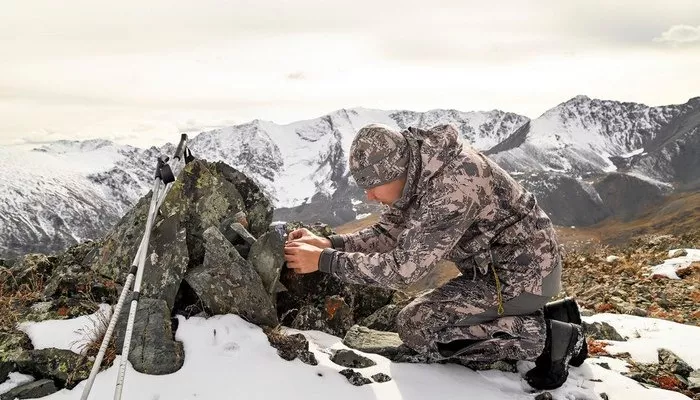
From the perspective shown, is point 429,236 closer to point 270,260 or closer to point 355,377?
point 355,377

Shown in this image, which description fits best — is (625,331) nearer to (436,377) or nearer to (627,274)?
(436,377)

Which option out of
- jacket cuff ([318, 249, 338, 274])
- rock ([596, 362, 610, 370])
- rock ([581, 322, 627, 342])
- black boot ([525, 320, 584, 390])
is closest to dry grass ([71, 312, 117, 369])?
jacket cuff ([318, 249, 338, 274])

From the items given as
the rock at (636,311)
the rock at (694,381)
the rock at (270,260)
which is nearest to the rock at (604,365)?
the rock at (694,381)

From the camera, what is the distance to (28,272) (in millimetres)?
8172

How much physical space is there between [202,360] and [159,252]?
1.89m

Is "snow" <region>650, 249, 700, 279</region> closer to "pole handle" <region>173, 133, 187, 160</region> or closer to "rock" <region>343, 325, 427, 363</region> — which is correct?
"rock" <region>343, 325, 427, 363</region>

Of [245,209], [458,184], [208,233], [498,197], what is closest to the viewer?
[458,184]

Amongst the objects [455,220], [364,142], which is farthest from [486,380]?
[364,142]

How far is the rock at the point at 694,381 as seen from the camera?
7.09 meters

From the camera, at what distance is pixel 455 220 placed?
6027 millimetres

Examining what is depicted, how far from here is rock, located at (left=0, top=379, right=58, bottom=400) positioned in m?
5.51

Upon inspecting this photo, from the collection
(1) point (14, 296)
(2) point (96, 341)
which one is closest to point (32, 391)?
(2) point (96, 341)

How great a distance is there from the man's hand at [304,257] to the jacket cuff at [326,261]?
87mm

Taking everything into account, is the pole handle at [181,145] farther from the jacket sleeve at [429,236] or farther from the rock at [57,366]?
the jacket sleeve at [429,236]
